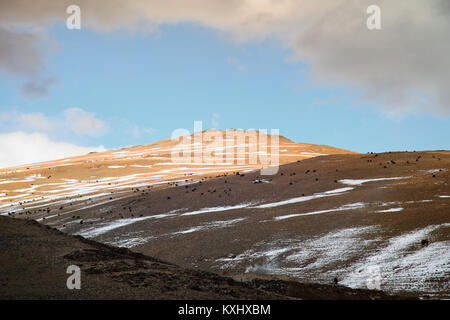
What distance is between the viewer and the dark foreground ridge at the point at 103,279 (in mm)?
14984

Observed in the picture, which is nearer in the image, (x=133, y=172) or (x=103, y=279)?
(x=103, y=279)

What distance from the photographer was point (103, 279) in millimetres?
16469

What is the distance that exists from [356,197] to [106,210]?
3077cm

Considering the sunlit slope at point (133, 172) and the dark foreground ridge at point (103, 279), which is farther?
the sunlit slope at point (133, 172)

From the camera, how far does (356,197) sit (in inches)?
1588

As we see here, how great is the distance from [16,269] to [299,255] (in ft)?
57.0

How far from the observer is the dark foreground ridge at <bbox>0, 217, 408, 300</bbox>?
49.2ft

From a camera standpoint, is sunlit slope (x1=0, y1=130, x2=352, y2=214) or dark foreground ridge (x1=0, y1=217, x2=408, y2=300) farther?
sunlit slope (x1=0, y1=130, x2=352, y2=214)

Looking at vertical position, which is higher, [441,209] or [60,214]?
[441,209]

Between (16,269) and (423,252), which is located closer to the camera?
(16,269)
